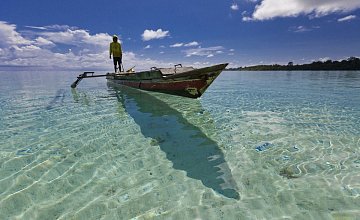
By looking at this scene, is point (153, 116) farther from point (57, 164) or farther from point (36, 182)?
point (36, 182)

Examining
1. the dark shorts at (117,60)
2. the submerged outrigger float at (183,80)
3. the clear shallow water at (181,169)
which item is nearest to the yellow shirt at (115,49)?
the dark shorts at (117,60)

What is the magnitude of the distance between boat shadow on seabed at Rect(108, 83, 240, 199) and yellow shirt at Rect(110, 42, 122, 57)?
10648mm

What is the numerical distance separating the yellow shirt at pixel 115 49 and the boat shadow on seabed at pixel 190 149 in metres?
10.6

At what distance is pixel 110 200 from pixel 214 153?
255 centimetres

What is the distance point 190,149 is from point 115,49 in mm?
14851

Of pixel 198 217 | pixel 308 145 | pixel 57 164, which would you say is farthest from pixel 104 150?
pixel 308 145

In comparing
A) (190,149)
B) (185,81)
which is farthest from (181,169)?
(185,81)

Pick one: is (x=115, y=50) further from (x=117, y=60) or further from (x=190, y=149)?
(x=190, y=149)

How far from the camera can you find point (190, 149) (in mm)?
5387

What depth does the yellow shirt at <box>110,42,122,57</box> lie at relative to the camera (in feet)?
58.3

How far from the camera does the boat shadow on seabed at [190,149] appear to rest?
3.96m

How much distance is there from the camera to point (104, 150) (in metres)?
5.30

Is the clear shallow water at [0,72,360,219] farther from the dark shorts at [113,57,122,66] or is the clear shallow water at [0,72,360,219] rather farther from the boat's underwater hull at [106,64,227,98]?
the dark shorts at [113,57,122,66]

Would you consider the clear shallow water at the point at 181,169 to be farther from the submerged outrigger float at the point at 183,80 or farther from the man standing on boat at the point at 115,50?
the man standing on boat at the point at 115,50
